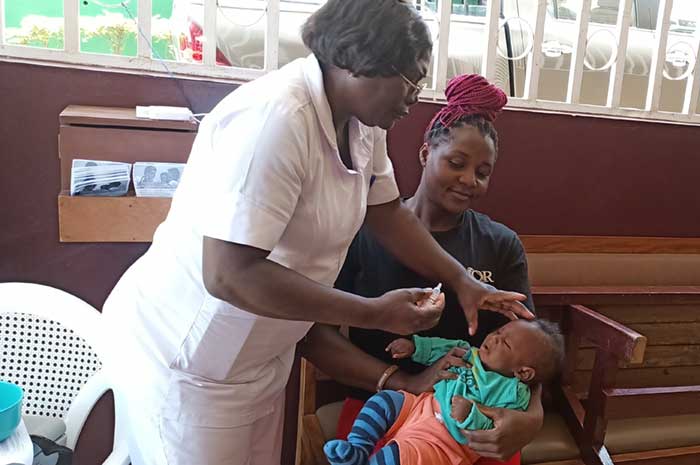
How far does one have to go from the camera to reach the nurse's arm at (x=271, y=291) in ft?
3.14

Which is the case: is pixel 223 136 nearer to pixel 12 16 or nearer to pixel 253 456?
pixel 253 456

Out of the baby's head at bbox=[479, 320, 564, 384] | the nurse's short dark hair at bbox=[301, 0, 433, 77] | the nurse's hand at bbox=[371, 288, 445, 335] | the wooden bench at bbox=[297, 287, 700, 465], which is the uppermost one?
the nurse's short dark hair at bbox=[301, 0, 433, 77]

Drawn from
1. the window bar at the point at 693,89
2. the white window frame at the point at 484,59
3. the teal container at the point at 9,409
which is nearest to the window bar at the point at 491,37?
the white window frame at the point at 484,59

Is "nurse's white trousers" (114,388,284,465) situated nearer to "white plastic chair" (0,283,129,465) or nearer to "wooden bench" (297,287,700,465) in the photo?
"white plastic chair" (0,283,129,465)

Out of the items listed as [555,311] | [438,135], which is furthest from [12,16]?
[555,311]

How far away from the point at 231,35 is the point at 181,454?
3.99ft

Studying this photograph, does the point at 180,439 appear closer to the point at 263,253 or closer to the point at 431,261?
the point at 263,253

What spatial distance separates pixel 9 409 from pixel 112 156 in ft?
1.99

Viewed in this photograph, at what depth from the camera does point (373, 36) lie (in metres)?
0.98

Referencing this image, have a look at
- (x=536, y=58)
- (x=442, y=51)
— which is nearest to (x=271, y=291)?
(x=442, y=51)

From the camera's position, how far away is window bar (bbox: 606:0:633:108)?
213 centimetres

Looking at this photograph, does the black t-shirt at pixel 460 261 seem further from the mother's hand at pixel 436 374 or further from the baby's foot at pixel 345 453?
the baby's foot at pixel 345 453

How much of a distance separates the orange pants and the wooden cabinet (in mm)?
729

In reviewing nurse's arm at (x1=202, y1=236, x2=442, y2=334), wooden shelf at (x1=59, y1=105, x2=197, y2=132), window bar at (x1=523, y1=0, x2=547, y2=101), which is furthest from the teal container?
window bar at (x1=523, y1=0, x2=547, y2=101)
